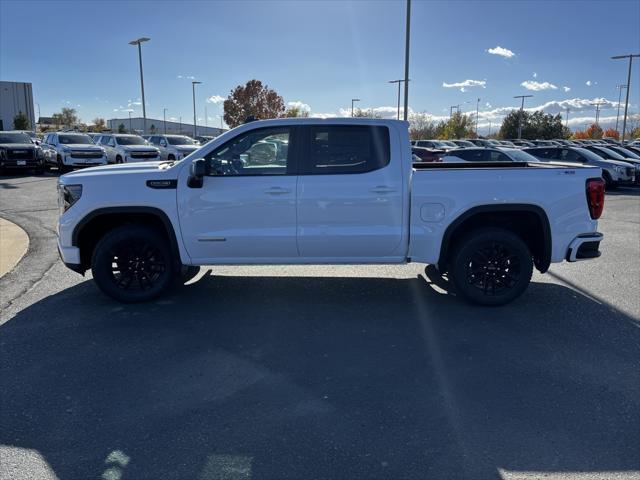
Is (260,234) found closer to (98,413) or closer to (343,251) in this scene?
(343,251)

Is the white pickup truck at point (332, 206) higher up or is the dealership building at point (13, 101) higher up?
the dealership building at point (13, 101)

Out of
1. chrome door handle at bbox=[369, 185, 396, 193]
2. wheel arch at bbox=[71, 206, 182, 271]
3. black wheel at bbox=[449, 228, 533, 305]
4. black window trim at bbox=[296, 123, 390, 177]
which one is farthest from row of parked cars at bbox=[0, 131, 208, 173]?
black wheel at bbox=[449, 228, 533, 305]

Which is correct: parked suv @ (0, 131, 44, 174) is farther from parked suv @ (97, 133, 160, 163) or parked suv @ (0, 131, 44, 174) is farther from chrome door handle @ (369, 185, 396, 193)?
chrome door handle @ (369, 185, 396, 193)

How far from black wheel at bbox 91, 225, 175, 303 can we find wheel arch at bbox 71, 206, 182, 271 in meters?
0.13

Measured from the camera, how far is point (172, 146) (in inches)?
1009

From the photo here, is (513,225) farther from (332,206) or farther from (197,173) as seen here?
(197,173)

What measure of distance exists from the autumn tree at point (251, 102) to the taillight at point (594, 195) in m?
78.6

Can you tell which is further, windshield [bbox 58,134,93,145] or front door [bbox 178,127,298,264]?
windshield [bbox 58,134,93,145]

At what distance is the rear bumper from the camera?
18.3ft

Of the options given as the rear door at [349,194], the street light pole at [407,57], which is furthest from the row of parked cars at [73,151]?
the rear door at [349,194]

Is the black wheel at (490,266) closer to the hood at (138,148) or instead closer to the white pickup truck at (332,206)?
the white pickup truck at (332,206)

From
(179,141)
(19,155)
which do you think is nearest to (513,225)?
(19,155)

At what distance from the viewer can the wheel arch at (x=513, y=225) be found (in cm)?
547

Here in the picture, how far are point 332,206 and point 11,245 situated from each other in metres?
6.23
